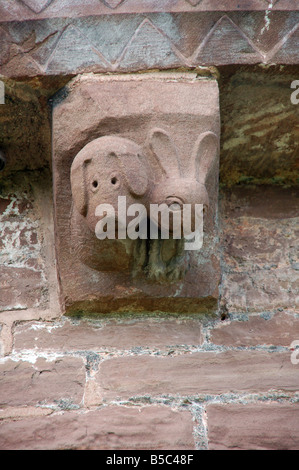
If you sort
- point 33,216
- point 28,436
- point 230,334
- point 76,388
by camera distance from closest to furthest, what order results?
point 28,436 < point 76,388 < point 230,334 < point 33,216

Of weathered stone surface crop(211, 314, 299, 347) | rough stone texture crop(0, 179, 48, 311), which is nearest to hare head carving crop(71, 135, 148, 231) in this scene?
rough stone texture crop(0, 179, 48, 311)

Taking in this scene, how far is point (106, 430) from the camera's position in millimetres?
1935

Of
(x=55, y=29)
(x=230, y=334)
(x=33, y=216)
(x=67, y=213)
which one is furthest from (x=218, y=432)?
(x=55, y=29)

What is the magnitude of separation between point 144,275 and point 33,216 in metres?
0.50

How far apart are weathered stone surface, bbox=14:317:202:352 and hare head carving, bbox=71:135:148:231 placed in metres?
0.40

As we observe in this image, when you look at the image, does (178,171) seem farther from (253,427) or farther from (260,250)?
(253,427)

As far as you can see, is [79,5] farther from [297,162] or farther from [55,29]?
[297,162]

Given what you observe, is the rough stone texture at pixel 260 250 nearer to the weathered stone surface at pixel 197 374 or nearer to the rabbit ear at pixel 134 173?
the weathered stone surface at pixel 197 374

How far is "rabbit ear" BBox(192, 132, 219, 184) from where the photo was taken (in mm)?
1965

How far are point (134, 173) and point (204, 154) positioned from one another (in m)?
0.25

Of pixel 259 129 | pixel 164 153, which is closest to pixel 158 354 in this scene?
pixel 164 153

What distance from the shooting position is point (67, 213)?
218 centimetres

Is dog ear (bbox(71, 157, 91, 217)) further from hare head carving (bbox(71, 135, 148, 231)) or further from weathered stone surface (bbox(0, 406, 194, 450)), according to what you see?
weathered stone surface (bbox(0, 406, 194, 450))

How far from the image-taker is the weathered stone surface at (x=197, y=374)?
205 cm
